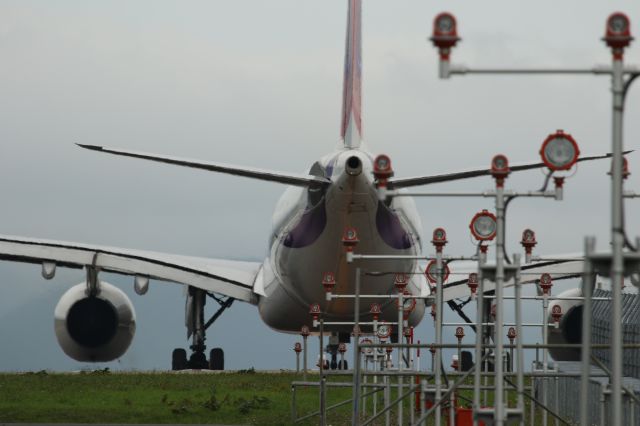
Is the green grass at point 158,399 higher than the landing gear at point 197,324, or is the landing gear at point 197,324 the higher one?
the landing gear at point 197,324

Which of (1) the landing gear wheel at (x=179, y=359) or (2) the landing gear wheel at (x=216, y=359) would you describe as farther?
(2) the landing gear wheel at (x=216, y=359)

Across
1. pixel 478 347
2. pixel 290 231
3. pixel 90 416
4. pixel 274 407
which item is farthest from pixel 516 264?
pixel 290 231

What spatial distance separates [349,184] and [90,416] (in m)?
8.21

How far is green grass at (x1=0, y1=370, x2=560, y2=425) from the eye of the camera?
2930 centimetres

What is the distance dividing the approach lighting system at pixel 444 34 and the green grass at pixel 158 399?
16744mm

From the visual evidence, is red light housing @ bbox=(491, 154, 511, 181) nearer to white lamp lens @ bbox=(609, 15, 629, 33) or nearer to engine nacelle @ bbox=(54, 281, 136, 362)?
white lamp lens @ bbox=(609, 15, 629, 33)

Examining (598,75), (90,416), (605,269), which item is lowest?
(90,416)

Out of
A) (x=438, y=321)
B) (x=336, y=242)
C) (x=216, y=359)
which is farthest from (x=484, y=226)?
(x=216, y=359)

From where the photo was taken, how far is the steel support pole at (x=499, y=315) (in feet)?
48.4

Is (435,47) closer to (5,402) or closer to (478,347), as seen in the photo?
(478,347)

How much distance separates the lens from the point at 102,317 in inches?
1716

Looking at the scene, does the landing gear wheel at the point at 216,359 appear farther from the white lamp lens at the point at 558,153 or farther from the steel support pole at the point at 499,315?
the white lamp lens at the point at 558,153

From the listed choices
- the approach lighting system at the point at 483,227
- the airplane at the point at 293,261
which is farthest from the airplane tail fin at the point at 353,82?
the approach lighting system at the point at 483,227

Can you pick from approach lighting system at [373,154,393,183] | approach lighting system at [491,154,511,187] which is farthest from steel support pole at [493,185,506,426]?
approach lighting system at [373,154,393,183]
